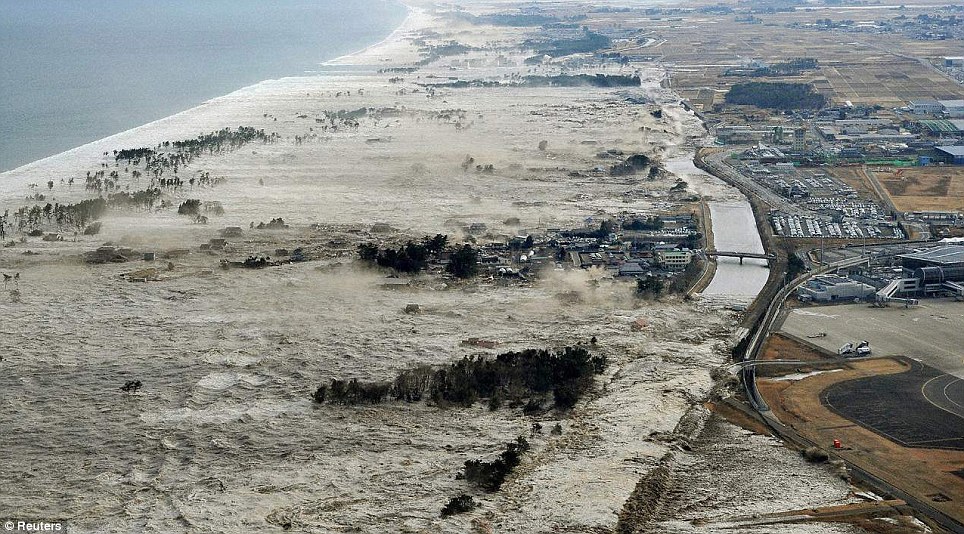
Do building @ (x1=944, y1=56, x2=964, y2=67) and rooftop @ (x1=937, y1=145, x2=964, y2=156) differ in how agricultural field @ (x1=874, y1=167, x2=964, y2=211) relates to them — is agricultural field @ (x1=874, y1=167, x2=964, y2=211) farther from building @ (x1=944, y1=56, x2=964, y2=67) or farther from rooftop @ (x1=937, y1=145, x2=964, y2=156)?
building @ (x1=944, y1=56, x2=964, y2=67)

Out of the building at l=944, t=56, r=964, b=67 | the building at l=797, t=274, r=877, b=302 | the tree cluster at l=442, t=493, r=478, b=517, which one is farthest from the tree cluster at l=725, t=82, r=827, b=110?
the tree cluster at l=442, t=493, r=478, b=517

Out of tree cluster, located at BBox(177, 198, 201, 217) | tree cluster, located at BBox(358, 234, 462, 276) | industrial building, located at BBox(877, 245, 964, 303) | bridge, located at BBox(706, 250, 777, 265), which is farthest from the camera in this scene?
tree cluster, located at BBox(177, 198, 201, 217)

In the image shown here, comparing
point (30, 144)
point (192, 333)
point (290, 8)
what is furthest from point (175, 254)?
point (290, 8)

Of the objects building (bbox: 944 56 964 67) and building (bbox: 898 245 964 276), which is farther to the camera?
building (bbox: 944 56 964 67)

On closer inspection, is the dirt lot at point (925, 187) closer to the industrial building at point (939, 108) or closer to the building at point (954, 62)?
the industrial building at point (939, 108)

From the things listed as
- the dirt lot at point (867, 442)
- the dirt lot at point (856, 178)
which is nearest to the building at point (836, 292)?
the dirt lot at point (867, 442)
